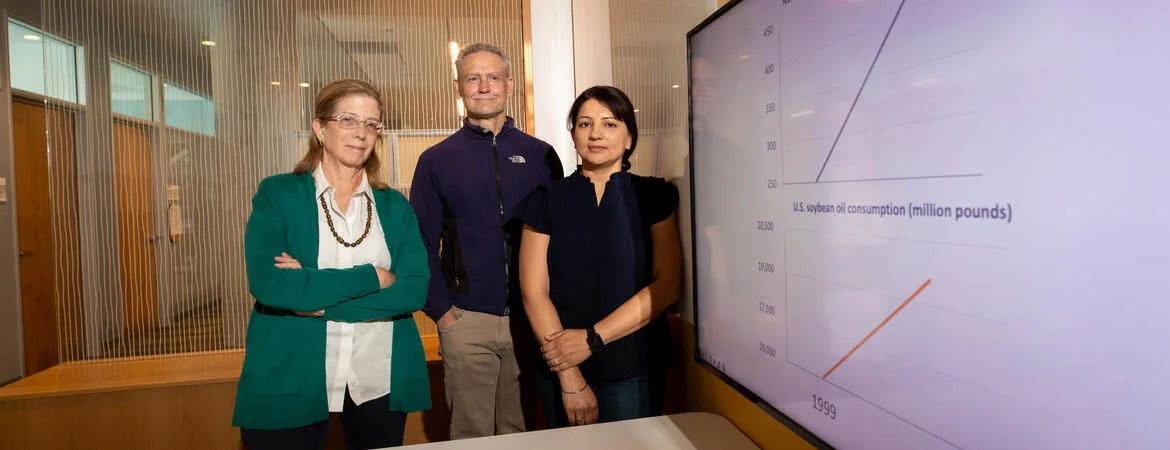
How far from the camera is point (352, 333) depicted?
164 cm

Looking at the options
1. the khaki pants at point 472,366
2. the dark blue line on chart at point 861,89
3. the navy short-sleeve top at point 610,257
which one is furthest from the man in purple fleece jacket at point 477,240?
the dark blue line on chart at point 861,89

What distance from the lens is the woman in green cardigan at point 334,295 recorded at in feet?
5.06

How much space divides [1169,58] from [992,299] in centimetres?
22

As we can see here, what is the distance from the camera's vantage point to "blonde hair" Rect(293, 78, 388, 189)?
5.45ft

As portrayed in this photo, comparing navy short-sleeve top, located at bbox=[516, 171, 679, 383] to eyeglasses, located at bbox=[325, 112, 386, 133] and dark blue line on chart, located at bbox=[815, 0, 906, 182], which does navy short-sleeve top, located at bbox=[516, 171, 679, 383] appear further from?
dark blue line on chart, located at bbox=[815, 0, 906, 182]

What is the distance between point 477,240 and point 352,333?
512 mm

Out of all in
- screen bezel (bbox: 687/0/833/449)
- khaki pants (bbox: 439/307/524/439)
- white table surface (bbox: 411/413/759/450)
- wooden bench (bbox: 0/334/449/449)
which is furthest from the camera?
wooden bench (bbox: 0/334/449/449)

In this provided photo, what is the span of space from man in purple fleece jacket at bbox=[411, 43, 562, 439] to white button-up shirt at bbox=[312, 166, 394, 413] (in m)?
0.34

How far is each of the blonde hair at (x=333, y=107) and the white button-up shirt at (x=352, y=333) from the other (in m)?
0.04

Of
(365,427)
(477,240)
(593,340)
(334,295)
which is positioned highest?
(477,240)

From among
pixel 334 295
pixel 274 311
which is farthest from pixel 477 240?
pixel 274 311

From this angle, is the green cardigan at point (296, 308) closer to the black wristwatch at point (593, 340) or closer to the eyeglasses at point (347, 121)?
the eyeglasses at point (347, 121)

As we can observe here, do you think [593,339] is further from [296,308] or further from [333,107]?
[333,107]

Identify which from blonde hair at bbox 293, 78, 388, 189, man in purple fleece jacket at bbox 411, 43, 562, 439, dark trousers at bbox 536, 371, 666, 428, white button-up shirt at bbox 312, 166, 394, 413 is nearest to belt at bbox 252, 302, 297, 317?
white button-up shirt at bbox 312, 166, 394, 413
